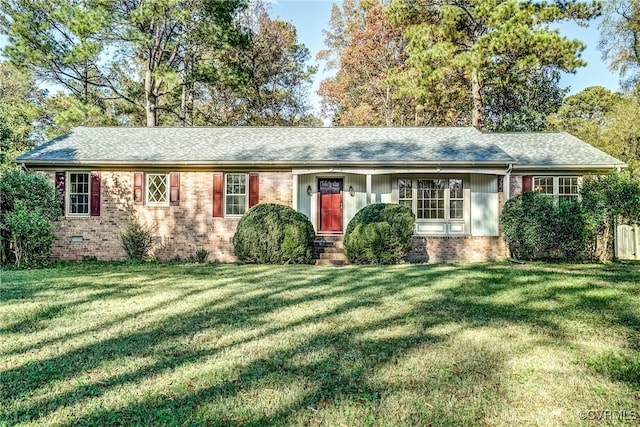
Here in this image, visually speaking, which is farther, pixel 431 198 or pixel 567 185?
pixel 431 198

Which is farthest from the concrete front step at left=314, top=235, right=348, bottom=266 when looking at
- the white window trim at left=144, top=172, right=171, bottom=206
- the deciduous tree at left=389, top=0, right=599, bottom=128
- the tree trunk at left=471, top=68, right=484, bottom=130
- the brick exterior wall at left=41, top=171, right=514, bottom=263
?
the tree trunk at left=471, top=68, right=484, bottom=130

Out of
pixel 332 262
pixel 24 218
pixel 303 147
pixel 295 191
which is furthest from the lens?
pixel 303 147

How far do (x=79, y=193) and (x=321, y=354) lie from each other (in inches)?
468

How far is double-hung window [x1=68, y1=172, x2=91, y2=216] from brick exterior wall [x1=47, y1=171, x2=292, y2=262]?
29 centimetres

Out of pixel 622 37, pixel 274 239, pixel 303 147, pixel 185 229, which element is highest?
pixel 622 37

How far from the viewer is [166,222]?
13109mm

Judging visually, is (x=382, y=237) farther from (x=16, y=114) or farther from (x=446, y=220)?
(x=16, y=114)

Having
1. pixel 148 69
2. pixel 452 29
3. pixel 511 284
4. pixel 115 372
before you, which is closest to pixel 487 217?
pixel 511 284

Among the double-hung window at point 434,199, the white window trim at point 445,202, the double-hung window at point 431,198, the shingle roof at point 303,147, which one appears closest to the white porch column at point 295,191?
the shingle roof at point 303,147

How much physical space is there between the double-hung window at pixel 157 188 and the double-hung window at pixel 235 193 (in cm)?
187

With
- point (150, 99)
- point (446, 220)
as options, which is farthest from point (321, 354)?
point (150, 99)

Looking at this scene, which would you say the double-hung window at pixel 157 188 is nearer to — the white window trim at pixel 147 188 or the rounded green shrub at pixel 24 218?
the white window trim at pixel 147 188

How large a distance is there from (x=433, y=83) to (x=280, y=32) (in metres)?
12.2

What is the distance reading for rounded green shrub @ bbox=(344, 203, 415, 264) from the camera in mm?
10852
